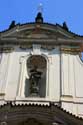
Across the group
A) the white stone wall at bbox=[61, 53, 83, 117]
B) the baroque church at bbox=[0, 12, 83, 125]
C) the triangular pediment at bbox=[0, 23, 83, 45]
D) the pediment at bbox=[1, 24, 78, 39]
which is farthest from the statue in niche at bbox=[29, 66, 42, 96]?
the pediment at bbox=[1, 24, 78, 39]

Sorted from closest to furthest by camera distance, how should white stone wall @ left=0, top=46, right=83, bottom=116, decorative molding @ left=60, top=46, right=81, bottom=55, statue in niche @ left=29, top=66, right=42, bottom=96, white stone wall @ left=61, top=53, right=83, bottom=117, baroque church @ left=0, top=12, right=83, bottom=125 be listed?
baroque church @ left=0, top=12, right=83, bottom=125 → white stone wall @ left=61, top=53, right=83, bottom=117 → white stone wall @ left=0, top=46, right=83, bottom=116 → statue in niche @ left=29, top=66, right=42, bottom=96 → decorative molding @ left=60, top=46, right=81, bottom=55

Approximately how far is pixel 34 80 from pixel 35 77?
196mm

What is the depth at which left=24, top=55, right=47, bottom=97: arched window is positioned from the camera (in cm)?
1473

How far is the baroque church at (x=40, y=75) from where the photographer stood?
39.6 feet

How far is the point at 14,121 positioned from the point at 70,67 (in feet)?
14.5

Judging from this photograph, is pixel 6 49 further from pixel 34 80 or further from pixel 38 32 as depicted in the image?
pixel 34 80

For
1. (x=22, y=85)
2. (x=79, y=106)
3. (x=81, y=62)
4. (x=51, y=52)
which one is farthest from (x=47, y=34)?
(x=79, y=106)

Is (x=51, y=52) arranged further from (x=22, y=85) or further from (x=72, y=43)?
(x=22, y=85)

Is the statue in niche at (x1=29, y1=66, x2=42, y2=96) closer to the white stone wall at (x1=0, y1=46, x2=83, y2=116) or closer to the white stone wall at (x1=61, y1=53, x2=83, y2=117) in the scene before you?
the white stone wall at (x1=0, y1=46, x2=83, y2=116)

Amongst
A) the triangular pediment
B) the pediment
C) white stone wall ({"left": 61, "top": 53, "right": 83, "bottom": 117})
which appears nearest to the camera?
white stone wall ({"left": 61, "top": 53, "right": 83, "bottom": 117})

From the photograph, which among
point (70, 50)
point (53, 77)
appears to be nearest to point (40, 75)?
point (53, 77)

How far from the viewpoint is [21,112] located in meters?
12.1

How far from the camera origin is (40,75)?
15.5 metres

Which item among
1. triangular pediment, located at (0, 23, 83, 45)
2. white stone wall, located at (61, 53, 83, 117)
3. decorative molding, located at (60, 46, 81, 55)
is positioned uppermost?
triangular pediment, located at (0, 23, 83, 45)
